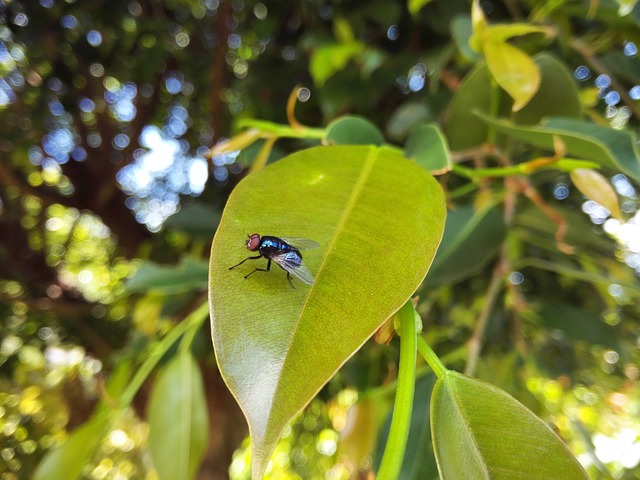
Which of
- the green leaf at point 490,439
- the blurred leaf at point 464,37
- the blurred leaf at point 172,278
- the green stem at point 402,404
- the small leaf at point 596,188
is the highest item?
the blurred leaf at point 464,37

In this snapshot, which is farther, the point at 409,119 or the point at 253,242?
the point at 409,119

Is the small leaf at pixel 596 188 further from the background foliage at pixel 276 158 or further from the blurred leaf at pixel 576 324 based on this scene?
the blurred leaf at pixel 576 324

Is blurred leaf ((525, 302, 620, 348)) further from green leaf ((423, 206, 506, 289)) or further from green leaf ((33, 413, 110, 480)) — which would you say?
green leaf ((33, 413, 110, 480))

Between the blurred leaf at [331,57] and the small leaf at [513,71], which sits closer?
the small leaf at [513,71]

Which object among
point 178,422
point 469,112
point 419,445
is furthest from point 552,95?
point 178,422

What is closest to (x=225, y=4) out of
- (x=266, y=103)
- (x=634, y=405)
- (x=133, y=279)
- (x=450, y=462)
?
(x=266, y=103)

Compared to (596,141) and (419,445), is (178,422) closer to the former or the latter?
(419,445)

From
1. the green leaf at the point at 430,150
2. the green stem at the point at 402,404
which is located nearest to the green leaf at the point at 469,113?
the green leaf at the point at 430,150
